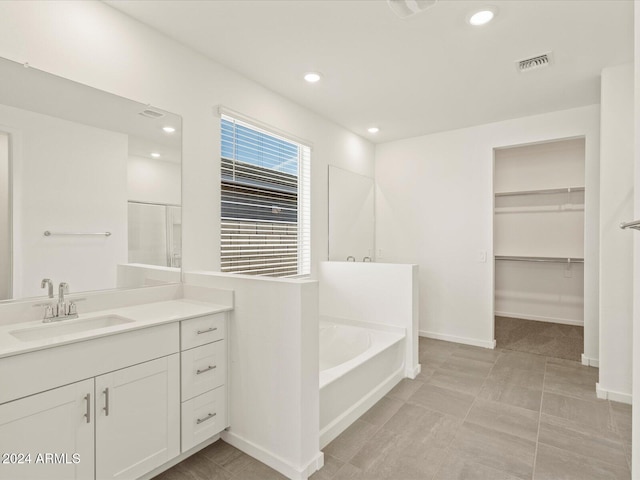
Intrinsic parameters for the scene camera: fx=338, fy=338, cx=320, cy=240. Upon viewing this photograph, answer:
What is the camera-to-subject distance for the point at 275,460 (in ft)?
6.16

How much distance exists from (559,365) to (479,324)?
0.85 metres

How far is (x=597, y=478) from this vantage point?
1815 mm

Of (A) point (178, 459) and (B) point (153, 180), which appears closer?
(A) point (178, 459)

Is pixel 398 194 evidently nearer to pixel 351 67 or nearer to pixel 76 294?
pixel 351 67

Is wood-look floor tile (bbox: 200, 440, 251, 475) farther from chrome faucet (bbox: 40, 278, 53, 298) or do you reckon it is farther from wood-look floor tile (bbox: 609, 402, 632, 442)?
wood-look floor tile (bbox: 609, 402, 632, 442)

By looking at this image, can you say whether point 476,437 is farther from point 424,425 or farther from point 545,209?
point 545,209

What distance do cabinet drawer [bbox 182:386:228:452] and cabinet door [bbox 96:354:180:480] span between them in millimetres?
55

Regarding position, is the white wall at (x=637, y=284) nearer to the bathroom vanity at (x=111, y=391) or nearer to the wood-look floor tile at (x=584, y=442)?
the wood-look floor tile at (x=584, y=442)

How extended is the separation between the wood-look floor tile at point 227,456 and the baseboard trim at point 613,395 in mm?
2800

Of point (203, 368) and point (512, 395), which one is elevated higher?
point (203, 368)

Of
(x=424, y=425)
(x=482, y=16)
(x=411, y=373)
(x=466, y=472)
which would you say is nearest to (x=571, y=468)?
(x=466, y=472)

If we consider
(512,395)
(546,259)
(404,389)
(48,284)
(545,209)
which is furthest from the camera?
(545,209)

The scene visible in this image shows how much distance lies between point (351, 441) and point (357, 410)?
295 millimetres

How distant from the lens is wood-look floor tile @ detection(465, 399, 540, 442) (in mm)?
2262
